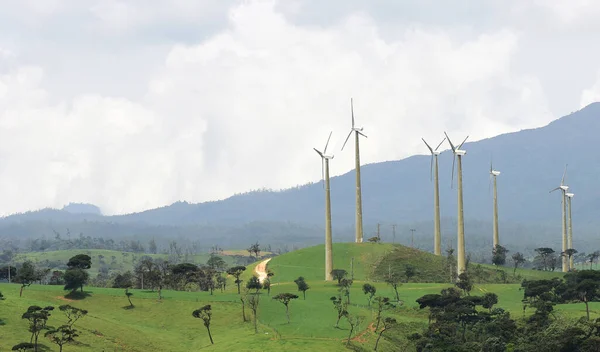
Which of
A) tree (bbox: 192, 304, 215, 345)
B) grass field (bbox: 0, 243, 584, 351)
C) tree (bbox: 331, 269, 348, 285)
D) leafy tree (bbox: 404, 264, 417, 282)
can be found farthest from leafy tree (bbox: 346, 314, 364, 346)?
leafy tree (bbox: 404, 264, 417, 282)

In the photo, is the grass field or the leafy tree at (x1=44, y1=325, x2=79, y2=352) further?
the grass field

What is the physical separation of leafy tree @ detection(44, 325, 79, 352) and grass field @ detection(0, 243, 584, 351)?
127 centimetres

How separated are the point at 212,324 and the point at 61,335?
30.5 m

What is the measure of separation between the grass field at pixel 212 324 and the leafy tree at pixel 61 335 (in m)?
1.27

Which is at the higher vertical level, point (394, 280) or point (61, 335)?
point (394, 280)

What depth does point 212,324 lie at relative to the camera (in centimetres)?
12888

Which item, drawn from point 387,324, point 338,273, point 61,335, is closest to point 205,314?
point 61,335

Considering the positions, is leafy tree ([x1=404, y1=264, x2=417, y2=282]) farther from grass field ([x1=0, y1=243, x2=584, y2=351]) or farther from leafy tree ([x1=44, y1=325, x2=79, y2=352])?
leafy tree ([x1=44, y1=325, x2=79, y2=352])

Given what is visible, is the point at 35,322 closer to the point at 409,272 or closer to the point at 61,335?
the point at 61,335

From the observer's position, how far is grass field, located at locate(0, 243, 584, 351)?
11150 centimetres

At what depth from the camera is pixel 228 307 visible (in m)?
140

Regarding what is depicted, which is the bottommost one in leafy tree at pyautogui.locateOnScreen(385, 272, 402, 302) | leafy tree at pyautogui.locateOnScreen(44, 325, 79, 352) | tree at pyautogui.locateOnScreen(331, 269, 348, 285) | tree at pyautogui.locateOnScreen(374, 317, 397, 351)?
tree at pyautogui.locateOnScreen(374, 317, 397, 351)

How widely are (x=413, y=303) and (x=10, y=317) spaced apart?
84185 mm

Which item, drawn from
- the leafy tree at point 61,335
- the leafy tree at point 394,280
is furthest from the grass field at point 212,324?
the leafy tree at point 394,280
